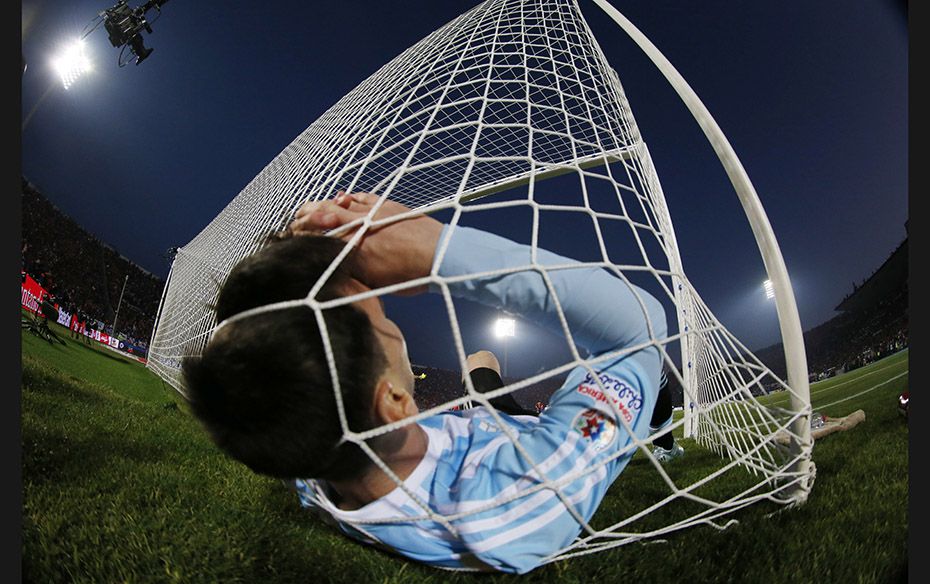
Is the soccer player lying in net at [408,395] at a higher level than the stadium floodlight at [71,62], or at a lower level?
lower

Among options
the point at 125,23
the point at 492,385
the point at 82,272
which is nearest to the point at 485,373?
the point at 492,385

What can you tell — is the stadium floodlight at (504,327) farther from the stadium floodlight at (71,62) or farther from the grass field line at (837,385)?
the stadium floodlight at (71,62)

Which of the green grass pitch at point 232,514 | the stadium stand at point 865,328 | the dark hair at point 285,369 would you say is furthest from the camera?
the stadium stand at point 865,328

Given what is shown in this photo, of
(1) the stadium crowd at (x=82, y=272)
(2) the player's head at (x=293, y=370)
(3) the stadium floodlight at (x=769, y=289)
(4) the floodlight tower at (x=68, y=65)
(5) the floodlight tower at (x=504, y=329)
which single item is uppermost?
(4) the floodlight tower at (x=68, y=65)

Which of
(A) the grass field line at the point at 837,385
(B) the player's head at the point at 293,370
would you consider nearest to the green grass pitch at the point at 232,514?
(A) the grass field line at the point at 837,385

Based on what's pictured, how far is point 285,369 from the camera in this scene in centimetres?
27

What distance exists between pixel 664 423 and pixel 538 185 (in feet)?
1.21

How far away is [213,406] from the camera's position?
0.29m

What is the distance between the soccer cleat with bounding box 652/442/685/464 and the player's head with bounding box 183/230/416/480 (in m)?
0.50

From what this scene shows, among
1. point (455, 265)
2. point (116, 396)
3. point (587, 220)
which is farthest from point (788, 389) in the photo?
point (116, 396)

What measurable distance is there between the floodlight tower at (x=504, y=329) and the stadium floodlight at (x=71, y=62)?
632 mm

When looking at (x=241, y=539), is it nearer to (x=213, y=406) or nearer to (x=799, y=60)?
(x=213, y=406)

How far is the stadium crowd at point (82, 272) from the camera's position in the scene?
0.49m

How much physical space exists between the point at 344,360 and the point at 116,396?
1.50ft
